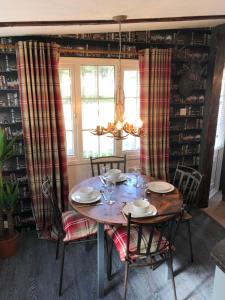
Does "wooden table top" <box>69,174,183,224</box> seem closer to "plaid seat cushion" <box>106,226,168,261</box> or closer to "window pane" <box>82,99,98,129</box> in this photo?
"plaid seat cushion" <box>106,226,168,261</box>

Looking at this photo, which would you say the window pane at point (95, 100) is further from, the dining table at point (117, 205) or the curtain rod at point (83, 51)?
the dining table at point (117, 205)

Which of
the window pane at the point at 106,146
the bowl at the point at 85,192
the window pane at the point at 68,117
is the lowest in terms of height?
the bowl at the point at 85,192

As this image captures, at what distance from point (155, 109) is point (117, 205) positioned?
155 cm

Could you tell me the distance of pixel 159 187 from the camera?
2.70 m

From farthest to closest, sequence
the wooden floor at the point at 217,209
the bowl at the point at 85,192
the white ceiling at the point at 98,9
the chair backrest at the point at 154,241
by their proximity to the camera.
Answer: the wooden floor at the point at 217,209, the bowl at the point at 85,192, the chair backrest at the point at 154,241, the white ceiling at the point at 98,9

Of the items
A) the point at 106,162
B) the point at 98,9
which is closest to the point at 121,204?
the point at 106,162

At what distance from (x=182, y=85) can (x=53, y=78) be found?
1.77 m

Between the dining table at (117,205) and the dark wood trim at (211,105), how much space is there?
1.31 m

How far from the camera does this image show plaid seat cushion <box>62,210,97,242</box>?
2.40m

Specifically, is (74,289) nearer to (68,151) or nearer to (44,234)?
(44,234)

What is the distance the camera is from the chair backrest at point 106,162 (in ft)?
10.9

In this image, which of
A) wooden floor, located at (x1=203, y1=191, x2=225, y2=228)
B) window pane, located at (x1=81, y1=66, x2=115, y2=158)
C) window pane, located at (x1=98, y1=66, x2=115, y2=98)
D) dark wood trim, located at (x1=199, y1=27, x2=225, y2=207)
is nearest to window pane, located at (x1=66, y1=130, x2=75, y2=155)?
window pane, located at (x1=81, y1=66, x2=115, y2=158)

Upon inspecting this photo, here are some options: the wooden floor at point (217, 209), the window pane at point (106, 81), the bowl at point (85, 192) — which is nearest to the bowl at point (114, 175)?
the bowl at point (85, 192)

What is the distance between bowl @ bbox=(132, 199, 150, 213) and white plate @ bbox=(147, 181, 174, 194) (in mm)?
357
